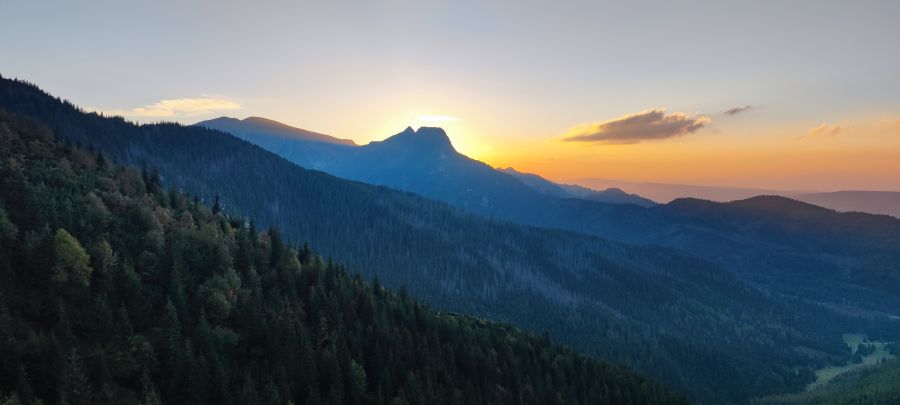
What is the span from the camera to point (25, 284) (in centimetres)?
7181

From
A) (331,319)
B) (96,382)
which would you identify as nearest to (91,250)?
(96,382)

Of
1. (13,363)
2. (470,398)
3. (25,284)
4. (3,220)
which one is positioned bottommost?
(470,398)

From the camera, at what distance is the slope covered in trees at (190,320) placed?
67375 millimetres

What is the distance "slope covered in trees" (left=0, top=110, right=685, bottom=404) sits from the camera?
6738cm

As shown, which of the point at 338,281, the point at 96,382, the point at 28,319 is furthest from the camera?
the point at 338,281

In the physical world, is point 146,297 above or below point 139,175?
below

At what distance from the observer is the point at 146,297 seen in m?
82.6

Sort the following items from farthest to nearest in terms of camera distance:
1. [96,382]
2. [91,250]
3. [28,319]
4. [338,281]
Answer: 1. [338,281]
2. [91,250]
3. [28,319]
4. [96,382]

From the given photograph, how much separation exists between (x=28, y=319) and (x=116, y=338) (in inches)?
421

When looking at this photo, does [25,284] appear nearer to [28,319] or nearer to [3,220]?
[28,319]

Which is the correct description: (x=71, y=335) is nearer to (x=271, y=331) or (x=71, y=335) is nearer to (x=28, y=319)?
(x=28, y=319)

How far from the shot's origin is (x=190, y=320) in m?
85.2

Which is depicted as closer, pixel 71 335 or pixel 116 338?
pixel 71 335

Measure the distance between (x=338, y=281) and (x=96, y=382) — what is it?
66.8 m
